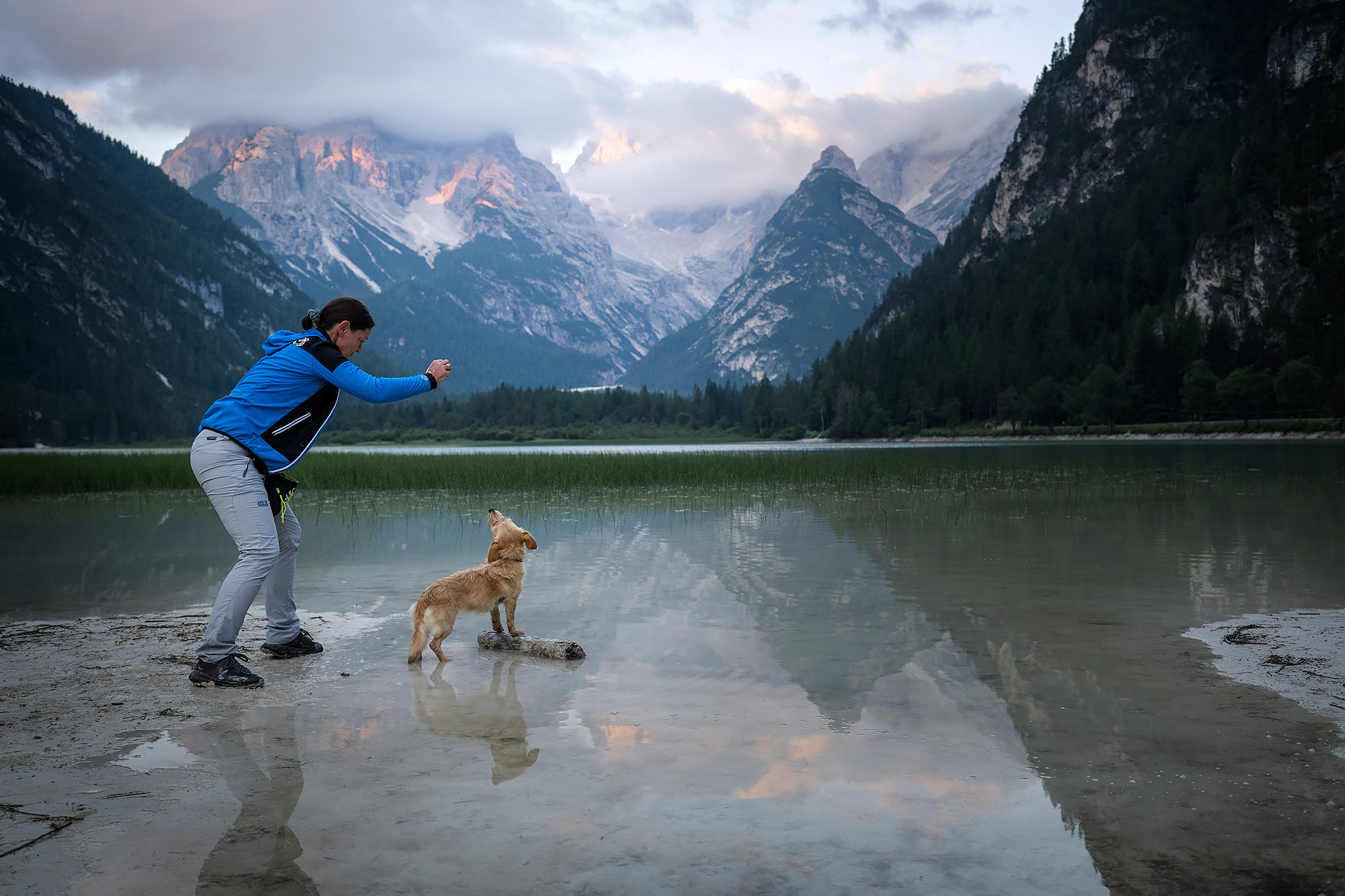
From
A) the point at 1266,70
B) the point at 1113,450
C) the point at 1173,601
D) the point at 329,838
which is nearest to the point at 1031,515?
the point at 1173,601

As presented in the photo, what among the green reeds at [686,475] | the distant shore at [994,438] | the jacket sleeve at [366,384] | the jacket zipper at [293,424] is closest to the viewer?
the jacket sleeve at [366,384]

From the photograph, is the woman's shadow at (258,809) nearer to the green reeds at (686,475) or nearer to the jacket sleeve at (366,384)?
the jacket sleeve at (366,384)

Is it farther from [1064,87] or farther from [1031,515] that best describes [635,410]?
[1031,515]

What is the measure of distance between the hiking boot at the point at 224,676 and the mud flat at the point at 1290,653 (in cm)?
679

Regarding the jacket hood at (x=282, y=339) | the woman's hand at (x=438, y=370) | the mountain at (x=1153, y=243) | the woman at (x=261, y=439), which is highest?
the mountain at (x=1153, y=243)

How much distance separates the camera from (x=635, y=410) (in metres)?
191

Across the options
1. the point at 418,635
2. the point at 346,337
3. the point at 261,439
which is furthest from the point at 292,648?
the point at 346,337

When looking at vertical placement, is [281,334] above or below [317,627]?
above

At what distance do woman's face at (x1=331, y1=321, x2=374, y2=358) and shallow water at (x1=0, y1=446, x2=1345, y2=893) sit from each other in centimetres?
255

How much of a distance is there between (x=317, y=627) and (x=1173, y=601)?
8.83 metres

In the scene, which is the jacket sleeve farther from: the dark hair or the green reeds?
the green reeds

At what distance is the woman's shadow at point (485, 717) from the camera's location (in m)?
4.67

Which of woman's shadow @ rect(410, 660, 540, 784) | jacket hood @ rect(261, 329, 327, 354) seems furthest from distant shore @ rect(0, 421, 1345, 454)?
woman's shadow @ rect(410, 660, 540, 784)

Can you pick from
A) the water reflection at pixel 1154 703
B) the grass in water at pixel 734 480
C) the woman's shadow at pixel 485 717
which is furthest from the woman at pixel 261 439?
the grass in water at pixel 734 480
